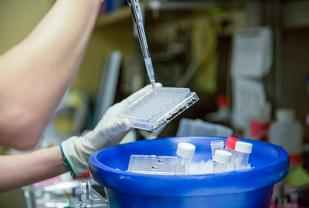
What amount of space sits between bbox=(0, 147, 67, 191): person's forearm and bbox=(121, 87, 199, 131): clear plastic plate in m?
0.24

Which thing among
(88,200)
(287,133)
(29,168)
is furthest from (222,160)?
(287,133)

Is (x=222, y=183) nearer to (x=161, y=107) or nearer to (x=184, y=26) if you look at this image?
(x=161, y=107)

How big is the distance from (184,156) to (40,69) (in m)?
0.29

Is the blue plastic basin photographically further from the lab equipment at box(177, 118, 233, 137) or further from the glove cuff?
the lab equipment at box(177, 118, 233, 137)

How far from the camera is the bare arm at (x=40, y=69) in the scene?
72 cm

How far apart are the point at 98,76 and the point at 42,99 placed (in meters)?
2.14

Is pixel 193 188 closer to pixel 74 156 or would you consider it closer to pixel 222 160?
pixel 222 160

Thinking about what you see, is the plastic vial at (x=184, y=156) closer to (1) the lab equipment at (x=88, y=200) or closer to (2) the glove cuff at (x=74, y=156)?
(1) the lab equipment at (x=88, y=200)

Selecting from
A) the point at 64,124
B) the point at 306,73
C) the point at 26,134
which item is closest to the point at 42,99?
the point at 26,134

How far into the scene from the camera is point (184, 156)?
0.70 m

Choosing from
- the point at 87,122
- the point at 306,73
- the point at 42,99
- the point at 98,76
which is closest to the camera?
the point at 42,99

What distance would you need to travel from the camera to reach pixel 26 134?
749mm

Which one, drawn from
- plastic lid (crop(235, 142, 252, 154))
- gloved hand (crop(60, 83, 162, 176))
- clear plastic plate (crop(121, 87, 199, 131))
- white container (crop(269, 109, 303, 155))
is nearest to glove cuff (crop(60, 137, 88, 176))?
gloved hand (crop(60, 83, 162, 176))

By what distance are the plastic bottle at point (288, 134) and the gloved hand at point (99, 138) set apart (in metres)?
0.63
